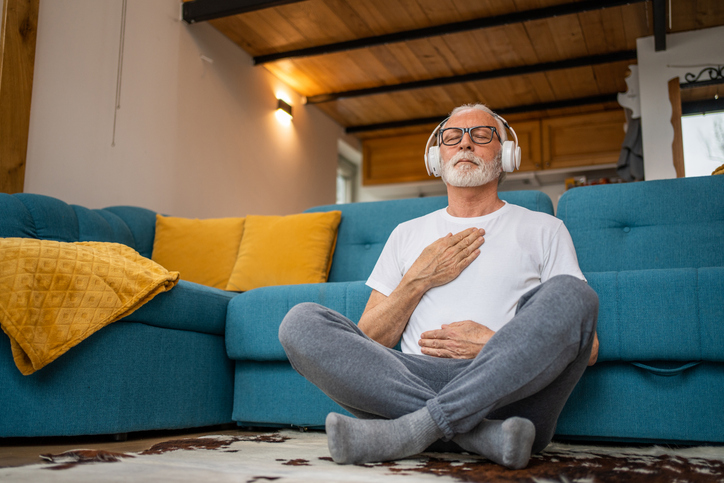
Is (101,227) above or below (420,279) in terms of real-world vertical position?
above

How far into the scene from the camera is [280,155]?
5.17m

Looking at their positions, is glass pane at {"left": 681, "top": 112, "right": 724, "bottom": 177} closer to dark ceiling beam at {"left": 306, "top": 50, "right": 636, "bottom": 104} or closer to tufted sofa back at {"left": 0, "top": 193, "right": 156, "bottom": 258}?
dark ceiling beam at {"left": 306, "top": 50, "right": 636, "bottom": 104}

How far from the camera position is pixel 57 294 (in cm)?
167

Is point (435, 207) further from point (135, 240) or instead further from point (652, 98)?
point (652, 98)

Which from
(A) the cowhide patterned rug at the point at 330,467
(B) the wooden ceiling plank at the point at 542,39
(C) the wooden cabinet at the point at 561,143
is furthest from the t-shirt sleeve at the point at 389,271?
(C) the wooden cabinet at the point at 561,143

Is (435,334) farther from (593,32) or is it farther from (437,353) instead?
(593,32)

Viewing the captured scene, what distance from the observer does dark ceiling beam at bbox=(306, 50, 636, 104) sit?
470cm

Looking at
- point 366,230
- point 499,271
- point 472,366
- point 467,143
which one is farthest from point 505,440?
point 366,230

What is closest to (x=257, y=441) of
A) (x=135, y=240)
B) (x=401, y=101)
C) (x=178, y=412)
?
(x=178, y=412)

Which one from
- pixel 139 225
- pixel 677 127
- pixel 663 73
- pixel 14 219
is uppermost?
pixel 663 73

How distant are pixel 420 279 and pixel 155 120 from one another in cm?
272

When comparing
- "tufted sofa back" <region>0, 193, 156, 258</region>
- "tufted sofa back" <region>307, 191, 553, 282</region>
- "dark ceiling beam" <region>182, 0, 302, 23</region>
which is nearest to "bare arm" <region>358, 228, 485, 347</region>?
"tufted sofa back" <region>307, 191, 553, 282</region>

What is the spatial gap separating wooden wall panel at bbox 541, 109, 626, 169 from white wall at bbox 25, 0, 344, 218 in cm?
260

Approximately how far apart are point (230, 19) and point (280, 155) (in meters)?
1.27
